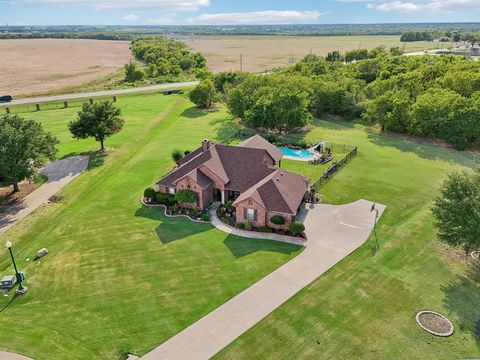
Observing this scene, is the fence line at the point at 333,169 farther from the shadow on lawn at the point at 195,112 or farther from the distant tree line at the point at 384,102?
the shadow on lawn at the point at 195,112

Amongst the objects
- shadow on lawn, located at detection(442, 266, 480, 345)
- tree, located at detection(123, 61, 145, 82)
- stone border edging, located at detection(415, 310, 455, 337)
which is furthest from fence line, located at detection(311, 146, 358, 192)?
tree, located at detection(123, 61, 145, 82)

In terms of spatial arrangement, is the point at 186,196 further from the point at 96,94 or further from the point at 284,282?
the point at 96,94

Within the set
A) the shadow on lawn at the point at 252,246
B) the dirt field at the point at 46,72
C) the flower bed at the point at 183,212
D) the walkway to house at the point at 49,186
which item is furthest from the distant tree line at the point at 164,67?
the shadow on lawn at the point at 252,246

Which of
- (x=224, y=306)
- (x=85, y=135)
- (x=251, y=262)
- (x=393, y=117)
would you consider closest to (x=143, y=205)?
(x=251, y=262)

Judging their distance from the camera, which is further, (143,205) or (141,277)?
(143,205)

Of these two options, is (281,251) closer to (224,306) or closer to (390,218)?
(224,306)

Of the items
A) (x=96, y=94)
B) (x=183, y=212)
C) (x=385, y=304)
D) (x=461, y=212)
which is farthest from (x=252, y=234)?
(x=96, y=94)
